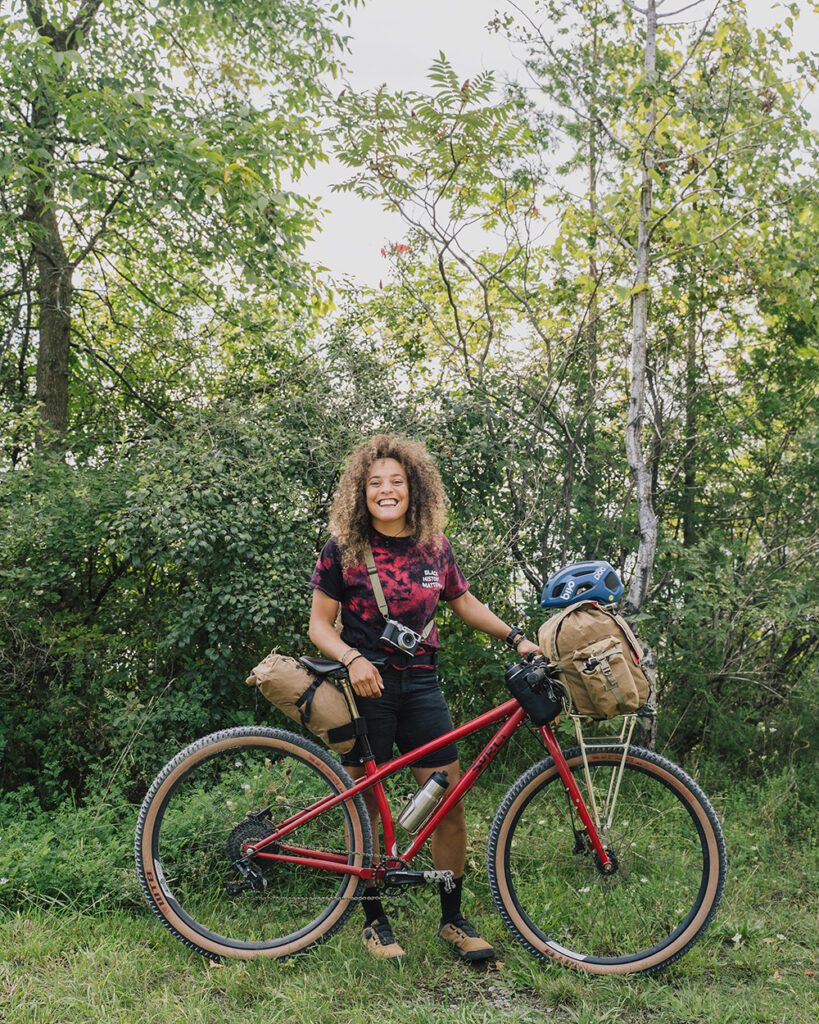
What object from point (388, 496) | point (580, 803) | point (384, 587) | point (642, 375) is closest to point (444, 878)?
point (580, 803)

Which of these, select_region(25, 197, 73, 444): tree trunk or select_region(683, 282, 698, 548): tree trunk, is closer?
select_region(683, 282, 698, 548): tree trunk

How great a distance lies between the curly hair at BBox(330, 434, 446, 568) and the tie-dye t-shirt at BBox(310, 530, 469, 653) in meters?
0.04

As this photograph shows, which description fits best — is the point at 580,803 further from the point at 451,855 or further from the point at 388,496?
the point at 388,496

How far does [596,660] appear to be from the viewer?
2945 millimetres

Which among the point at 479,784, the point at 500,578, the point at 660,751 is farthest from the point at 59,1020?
the point at 660,751

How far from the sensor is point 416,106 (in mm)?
5348

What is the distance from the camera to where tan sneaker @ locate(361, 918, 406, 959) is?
10.4ft

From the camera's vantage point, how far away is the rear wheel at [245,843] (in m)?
3.14

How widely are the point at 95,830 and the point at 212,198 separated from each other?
4.30m

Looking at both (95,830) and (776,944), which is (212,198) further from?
(776,944)

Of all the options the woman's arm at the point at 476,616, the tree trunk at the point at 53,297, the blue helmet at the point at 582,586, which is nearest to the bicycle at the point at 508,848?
the woman's arm at the point at 476,616

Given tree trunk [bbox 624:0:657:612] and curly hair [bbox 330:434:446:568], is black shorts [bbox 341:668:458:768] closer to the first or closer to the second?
curly hair [bbox 330:434:446:568]

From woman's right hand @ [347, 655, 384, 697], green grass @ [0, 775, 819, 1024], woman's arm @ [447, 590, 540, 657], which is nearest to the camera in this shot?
green grass @ [0, 775, 819, 1024]

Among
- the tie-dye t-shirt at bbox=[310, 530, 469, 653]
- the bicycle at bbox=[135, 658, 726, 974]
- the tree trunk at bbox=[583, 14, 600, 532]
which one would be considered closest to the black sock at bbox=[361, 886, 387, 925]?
the bicycle at bbox=[135, 658, 726, 974]
